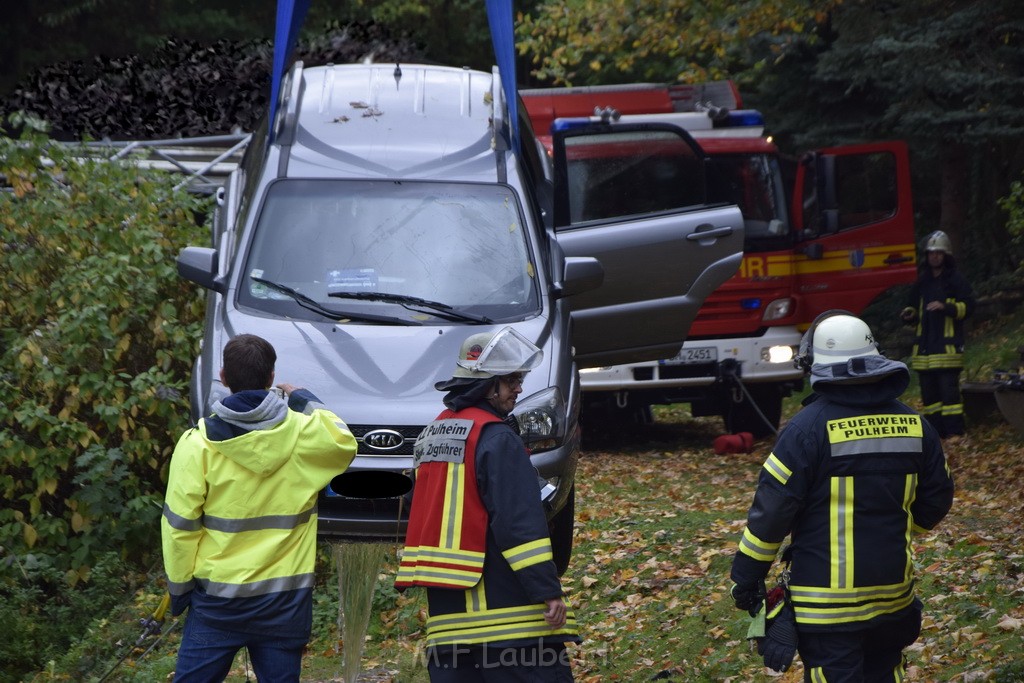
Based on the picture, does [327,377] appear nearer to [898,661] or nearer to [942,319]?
→ [898,661]

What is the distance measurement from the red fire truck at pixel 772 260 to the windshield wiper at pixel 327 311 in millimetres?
5357

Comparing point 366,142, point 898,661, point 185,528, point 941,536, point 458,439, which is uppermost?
point 366,142

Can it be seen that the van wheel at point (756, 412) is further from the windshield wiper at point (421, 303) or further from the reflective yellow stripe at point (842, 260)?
the windshield wiper at point (421, 303)

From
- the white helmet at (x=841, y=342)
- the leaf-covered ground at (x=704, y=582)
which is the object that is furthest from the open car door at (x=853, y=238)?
the white helmet at (x=841, y=342)

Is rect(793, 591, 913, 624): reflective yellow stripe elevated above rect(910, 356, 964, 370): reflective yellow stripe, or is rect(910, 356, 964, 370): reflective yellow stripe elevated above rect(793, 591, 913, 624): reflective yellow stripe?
rect(793, 591, 913, 624): reflective yellow stripe

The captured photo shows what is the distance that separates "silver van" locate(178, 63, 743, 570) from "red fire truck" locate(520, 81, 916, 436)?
10.8ft

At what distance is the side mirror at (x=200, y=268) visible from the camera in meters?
7.22

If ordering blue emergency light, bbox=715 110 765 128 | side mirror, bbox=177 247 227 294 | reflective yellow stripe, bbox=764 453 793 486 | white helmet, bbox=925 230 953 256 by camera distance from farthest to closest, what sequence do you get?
blue emergency light, bbox=715 110 765 128, white helmet, bbox=925 230 953 256, side mirror, bbox=177 247 227 294, reflective yellow stripe, bbox=764 453 793 486

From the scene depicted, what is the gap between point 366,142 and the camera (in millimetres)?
7891

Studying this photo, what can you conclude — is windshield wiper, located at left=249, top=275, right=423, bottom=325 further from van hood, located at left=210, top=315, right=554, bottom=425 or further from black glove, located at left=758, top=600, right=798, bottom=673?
black glove, located at left=758, top=600, right=798, bottom=673

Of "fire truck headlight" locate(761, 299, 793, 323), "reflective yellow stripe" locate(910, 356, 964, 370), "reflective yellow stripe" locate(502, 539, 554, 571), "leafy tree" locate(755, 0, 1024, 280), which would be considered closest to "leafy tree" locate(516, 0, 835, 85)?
"leafy tree" locate(755, 0, 1024, 280)

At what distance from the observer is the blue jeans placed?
4.68 metres

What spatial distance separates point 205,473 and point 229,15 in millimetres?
20403

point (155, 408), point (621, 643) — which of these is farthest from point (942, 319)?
point (155, 408)
